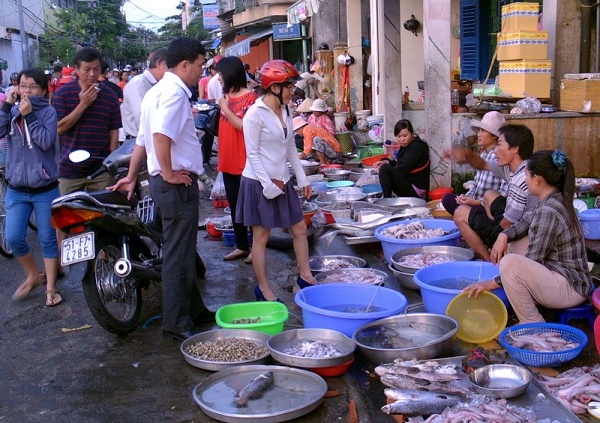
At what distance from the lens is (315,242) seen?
7223 mm

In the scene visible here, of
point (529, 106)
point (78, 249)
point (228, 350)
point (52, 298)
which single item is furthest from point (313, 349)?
point (529, 106)

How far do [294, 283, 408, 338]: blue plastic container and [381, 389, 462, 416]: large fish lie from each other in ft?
3.09

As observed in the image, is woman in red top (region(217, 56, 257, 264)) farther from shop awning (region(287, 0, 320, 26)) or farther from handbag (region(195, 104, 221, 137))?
shop awning (region(287, 0, 320, 26))

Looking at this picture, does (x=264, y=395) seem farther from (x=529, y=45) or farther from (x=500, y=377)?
(x=529, y=45)

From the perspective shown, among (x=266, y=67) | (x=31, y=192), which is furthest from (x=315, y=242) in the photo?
(x=31, y=192)

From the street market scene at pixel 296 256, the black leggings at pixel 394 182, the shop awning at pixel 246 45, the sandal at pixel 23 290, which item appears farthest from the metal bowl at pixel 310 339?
the shop awning at pixel 246 45

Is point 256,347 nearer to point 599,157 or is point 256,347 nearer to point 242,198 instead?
point 242,198

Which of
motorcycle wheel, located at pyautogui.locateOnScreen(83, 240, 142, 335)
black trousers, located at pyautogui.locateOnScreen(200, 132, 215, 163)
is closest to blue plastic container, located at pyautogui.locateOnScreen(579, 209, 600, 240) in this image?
motorcycle wheel, located at pyautogui.locateOnScreen(83, 240, 142, 335)

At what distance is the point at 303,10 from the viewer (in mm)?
15898

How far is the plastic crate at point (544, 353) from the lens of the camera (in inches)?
148

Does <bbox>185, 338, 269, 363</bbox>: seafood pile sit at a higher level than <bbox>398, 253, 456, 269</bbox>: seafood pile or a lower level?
lower

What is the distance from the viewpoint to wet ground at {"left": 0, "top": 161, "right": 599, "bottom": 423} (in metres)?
3.79

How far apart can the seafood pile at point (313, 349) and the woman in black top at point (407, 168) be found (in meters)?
3.99

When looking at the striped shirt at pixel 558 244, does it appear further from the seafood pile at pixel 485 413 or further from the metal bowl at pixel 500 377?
the seafood pile at pixel 485 413
